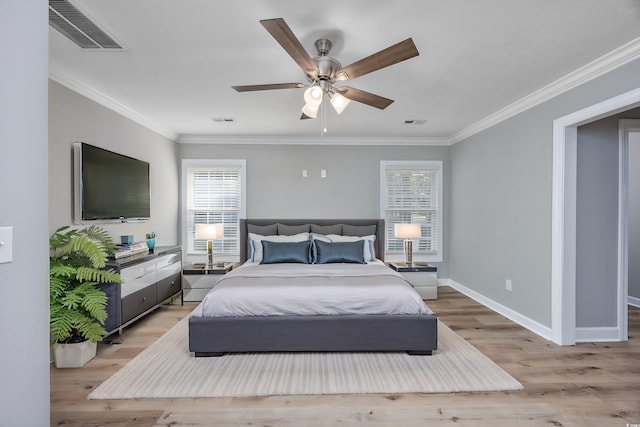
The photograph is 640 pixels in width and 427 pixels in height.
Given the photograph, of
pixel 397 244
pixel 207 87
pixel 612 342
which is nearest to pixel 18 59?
pixel 207 87

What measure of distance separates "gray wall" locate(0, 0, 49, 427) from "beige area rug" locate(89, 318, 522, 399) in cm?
145

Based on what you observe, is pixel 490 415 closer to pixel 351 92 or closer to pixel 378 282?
pixel 378 282

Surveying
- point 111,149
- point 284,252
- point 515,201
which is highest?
point 111,149

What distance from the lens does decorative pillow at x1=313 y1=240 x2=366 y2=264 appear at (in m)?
4.34

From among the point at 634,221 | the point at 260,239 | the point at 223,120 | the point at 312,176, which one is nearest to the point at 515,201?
the point at 634,221

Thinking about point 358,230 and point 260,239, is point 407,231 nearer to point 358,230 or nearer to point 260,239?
point 358,230

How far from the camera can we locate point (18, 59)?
1028 mm

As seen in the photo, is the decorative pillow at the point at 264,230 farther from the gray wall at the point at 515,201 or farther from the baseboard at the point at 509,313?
the baseboard at the point at 509,313

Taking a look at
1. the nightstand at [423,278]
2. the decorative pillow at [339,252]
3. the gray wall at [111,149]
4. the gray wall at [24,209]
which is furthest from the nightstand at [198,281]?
the gray wall at [24,209]

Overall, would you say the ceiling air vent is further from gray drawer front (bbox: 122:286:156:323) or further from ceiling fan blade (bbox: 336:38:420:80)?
ceiling fan blade (bbox: 336:38:420:80)

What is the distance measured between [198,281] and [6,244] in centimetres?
384

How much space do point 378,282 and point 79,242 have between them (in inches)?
102

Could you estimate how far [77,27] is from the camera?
2244 mm

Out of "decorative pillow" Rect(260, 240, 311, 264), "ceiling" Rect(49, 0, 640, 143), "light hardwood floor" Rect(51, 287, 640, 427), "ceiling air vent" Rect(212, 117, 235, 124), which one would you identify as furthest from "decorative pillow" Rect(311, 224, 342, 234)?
"light hardwood floor" Rect(51, 287, 640, 427)
